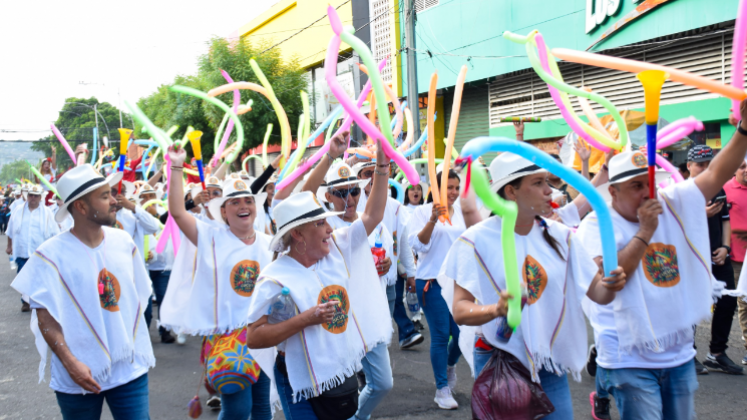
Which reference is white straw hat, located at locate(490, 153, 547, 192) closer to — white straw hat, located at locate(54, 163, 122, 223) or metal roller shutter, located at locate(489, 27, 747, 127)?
white straw hat, located at locate(54, 163, 122, 223)

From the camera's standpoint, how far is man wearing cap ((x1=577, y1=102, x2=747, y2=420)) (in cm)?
312

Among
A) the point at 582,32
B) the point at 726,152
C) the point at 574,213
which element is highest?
the point at 582,32

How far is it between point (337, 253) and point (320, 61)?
2069 centimetres

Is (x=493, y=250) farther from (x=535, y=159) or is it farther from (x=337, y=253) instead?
(x=337, y=253)

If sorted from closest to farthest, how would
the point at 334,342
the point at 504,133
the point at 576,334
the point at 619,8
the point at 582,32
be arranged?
the point at 576,334
the point at 334,342
the point at 619,8
the point at 582,32
the point at 504,133

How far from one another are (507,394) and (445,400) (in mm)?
2633

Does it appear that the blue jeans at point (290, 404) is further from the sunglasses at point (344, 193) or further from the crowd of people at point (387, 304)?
the sunglasses at point (344, 193)

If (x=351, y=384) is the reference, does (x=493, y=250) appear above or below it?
above

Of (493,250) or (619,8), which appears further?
(619,8)

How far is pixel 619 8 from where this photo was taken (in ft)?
36.8

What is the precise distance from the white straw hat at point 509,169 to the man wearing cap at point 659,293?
639 mm

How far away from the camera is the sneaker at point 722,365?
580cm

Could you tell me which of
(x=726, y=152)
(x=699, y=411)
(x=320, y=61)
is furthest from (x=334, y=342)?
(x=320, y=61)

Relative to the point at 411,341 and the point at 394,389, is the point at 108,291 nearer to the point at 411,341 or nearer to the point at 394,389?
the point at 394,389
